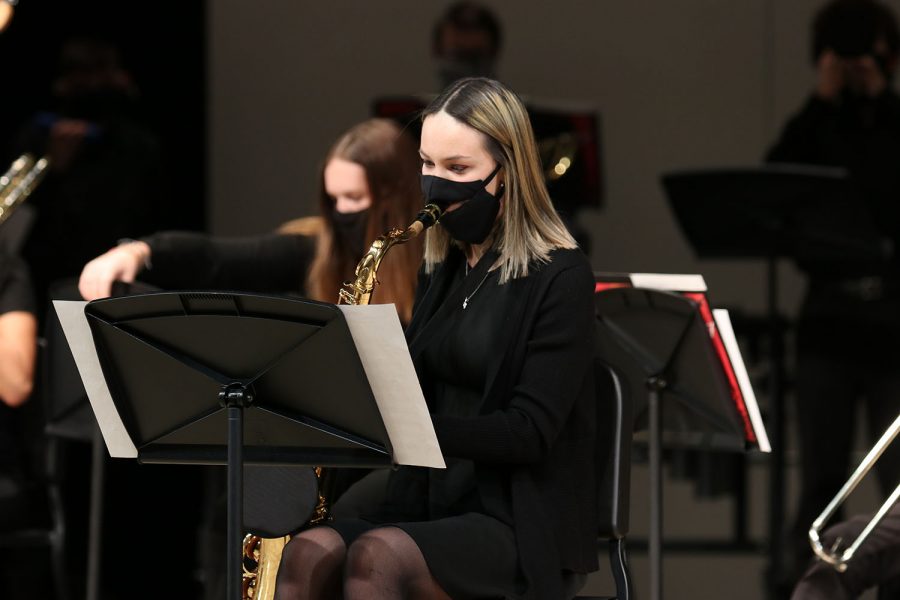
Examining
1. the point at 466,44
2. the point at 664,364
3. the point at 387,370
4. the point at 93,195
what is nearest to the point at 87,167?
the point at 93,195

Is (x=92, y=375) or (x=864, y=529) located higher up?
(x=92, y=375)

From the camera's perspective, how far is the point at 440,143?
2.51m

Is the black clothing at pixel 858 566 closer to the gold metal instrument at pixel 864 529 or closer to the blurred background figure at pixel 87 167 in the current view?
the gold metal instrument at pixel 864 529

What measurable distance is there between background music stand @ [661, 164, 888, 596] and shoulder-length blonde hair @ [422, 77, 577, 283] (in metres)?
1.46

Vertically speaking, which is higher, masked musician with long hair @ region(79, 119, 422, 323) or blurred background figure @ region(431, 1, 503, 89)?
blurred background figure @ region(431, 1, 503, 89)

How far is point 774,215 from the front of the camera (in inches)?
159

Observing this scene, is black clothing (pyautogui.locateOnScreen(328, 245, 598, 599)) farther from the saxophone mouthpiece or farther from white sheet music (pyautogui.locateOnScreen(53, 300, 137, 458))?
white sheet music (pyautogui.locateOnScreen(53, 300, 137, 458))

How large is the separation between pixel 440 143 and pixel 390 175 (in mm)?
857

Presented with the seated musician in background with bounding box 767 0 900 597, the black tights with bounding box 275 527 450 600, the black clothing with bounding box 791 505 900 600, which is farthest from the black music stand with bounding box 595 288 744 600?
the seated musician in background with bounding box 767 0 900 597

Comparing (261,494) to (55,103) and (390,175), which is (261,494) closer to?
(390,175)

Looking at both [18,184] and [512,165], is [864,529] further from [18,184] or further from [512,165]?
[18,184]

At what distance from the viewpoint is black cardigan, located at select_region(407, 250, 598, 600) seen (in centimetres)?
238

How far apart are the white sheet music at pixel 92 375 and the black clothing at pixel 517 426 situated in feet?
1.26

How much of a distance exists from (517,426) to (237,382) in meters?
0.45
